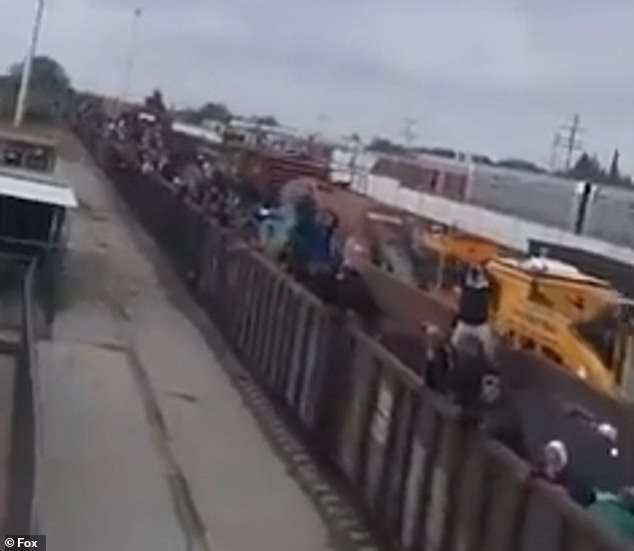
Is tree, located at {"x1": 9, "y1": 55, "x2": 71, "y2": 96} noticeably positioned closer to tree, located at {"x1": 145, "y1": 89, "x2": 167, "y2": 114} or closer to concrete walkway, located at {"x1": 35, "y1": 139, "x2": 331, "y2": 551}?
tree, located at {"x1": 145, "y1": 89, "x2": 167, "y2": 114}

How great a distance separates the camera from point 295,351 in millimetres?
17641

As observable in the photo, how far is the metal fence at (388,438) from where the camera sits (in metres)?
9.05

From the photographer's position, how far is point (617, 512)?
8.87 m

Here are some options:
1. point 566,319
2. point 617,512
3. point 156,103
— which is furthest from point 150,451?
point 156,103

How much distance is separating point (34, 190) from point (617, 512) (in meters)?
17.9

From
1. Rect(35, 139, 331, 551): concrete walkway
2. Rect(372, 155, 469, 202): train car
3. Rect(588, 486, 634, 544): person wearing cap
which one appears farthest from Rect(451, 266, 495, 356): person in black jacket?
Rect(372, 155, 469, 202): train car

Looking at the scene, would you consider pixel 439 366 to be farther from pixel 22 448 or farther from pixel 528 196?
pixel 528 196

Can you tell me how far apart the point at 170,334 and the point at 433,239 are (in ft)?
20.3

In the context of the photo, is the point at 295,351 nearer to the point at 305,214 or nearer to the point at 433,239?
the point at 305,214

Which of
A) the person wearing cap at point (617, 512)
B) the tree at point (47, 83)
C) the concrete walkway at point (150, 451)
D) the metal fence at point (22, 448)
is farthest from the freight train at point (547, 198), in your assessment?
the tree at point (47, 83)

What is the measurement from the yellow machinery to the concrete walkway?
10.5 ft

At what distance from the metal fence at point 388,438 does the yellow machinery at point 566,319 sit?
6.95 ft

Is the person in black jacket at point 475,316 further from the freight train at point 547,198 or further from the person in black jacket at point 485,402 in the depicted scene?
the freight train at point 547,198

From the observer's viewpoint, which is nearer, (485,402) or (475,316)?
(485,402)
